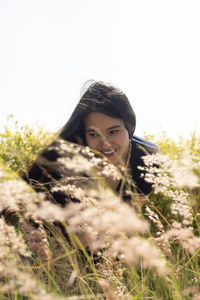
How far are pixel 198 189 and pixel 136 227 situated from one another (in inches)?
98.7

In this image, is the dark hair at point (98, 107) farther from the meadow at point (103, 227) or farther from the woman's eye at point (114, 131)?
the meadow at point (103, 227)

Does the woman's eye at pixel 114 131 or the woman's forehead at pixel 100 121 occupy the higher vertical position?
the woman's forehead at pixel 100 121

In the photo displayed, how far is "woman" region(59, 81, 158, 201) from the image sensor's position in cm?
259

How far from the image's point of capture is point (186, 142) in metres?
3.77

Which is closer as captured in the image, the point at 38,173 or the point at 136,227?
the point at 136,227

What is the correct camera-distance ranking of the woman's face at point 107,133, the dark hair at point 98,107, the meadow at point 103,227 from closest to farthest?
1. the meadow at point 103,227
2. the woman's face at point 107,133
3. the dark hair at point 98,107

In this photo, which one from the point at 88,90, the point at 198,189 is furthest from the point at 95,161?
the point at 198,189

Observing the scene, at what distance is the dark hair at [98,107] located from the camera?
8.78ft

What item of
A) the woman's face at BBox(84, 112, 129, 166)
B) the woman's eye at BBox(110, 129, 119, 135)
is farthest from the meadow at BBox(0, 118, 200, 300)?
the woman's eye at BBox(110, 129, 119, 135)

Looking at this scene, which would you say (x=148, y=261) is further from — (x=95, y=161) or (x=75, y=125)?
(x=75, y=125)

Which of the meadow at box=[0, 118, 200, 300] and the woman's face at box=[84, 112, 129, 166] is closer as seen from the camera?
the meadow at box=[0, 118, 200, 300]

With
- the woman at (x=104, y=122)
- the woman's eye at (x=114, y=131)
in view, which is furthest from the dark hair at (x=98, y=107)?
the woman's eye at (x=114, y=131)

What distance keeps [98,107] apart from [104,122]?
0.47ft

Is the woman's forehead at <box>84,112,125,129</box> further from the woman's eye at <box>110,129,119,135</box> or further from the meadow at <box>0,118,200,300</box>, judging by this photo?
the meadow at <box>0,118,200,300</box>
